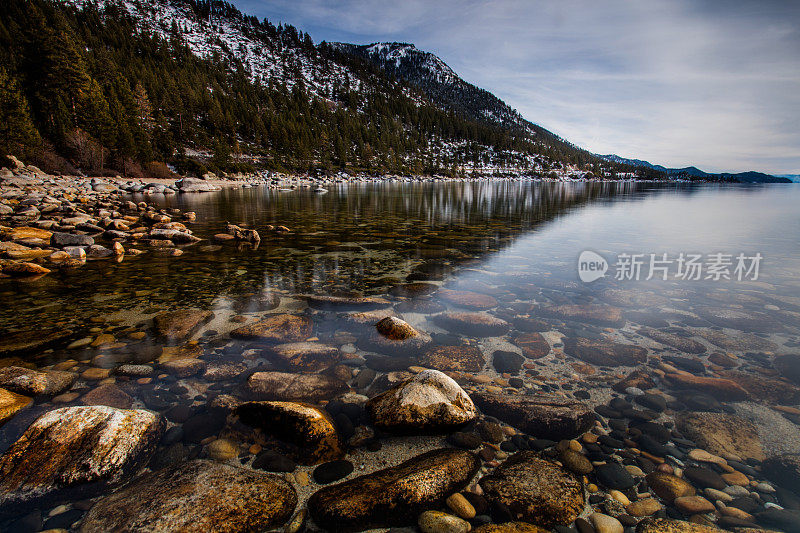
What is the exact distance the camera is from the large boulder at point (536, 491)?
8.25ft

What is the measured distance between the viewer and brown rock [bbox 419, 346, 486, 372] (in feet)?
15.3

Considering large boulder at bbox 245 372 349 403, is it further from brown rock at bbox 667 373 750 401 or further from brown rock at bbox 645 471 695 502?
brown rock at bbox 667 373 750 401

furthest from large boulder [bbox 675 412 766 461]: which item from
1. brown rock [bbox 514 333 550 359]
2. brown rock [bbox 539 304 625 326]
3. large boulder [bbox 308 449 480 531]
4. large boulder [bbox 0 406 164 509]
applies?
large boulder [bbox 0 406 164 509]

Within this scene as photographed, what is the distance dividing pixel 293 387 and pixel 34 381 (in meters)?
2.79

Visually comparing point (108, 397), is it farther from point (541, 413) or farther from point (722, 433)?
point (722, 433)

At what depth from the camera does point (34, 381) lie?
3.76 metres

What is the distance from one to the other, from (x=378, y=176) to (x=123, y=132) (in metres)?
66.3

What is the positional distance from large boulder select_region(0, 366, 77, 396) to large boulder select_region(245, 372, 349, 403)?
2.03m

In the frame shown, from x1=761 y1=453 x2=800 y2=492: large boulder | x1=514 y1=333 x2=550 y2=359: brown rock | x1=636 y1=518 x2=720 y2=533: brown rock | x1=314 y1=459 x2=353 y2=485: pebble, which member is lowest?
x1=314 y1=459 x2=353 y2=485: pebble

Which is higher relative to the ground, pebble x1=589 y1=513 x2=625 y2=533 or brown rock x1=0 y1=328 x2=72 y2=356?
brown rock x1=0 y1=328 x2=72 y2=356

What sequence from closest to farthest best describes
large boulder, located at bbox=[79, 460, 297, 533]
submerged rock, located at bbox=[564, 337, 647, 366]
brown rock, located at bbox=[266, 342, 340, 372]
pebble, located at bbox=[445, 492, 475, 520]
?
large boulder, located at bbox=[79, 460, 297, 533], pebble, located at bbox=[445, 492, 475, 520], brown rock, located at bbox=[266, 342, 340, 372], submerged rock, located at bbox=[564, 337, 647, 366]

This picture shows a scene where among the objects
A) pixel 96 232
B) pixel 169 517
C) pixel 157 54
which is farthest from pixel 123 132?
pixel 157 54

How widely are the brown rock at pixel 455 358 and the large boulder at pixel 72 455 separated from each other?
10.4 feet

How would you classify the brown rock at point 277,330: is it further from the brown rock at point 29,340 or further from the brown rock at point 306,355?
the brown rock at point 29,340
